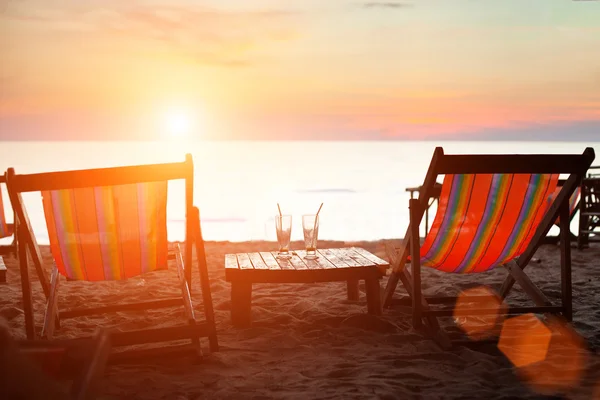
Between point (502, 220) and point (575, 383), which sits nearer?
point (575, 383)

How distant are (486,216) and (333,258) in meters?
1.13

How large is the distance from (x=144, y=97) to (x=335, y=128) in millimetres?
55176

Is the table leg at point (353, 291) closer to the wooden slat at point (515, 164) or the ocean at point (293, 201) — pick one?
the ocean at point (293, 201)

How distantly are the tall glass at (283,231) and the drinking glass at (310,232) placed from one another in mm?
114

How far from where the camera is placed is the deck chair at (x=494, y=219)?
3.56 metres

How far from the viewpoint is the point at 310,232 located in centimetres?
430

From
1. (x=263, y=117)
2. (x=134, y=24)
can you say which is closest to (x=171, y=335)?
(x=134, y=24)

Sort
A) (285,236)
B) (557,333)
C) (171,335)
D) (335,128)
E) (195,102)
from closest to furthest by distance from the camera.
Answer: (171,335) → (557,333) → (285,236) → (195,102) → (335,128)

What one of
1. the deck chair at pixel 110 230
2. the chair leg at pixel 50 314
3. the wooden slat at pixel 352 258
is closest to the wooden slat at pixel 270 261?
the wooden slat at pixel 352 258

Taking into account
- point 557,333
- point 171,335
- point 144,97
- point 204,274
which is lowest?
point 557,333

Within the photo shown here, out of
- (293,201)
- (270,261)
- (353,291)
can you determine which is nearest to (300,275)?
(270,261)

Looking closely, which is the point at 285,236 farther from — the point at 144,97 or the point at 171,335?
the point at 144,97

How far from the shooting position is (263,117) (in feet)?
317

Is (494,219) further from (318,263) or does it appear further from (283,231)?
(283,231)
